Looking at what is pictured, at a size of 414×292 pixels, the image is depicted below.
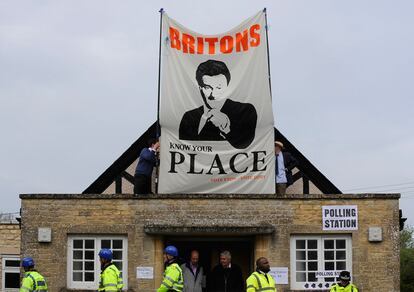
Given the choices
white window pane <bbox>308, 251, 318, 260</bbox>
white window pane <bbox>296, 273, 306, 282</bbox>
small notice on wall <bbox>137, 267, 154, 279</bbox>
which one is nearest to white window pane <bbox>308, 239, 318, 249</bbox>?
white window pane <bbox>308, 251, 318, 260</bbox>

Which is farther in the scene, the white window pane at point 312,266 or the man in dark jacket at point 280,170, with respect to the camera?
the man in dark jacket at point 280,170

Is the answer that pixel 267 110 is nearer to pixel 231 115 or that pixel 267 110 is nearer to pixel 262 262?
pixel 231 115

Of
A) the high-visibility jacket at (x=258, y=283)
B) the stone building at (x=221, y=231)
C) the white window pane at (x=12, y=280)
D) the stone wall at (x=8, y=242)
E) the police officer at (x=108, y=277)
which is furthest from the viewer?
the stone wall at (x=8, y=242)

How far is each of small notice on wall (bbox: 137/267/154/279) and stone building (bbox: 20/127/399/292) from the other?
23mm

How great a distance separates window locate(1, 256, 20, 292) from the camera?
26.7 meters

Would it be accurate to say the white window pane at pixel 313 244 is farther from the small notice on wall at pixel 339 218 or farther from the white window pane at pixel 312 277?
the white window pane at pixel 312 277

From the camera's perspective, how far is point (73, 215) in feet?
65.1

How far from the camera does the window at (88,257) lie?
1969 cm

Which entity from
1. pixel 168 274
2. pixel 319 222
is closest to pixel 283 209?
pixel 319 222

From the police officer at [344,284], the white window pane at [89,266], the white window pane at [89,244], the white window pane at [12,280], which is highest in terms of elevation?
the white window pane at [89,244]

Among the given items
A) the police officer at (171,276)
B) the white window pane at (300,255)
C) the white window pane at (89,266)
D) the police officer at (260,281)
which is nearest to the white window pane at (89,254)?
the white window pane at (89,266)

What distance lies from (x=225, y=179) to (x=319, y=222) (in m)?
2.49

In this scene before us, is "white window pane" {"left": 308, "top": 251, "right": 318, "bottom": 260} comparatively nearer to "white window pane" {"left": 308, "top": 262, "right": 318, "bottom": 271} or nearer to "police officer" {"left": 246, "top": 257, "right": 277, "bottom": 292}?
"white window pane" {"left": 308, "top": 262, "right": 318, "bottom": 271}

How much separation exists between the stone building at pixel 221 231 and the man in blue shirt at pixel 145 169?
0.79 m
